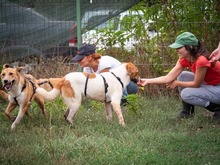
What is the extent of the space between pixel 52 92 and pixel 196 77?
6.60 feet

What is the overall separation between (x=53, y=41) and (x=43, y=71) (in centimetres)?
61

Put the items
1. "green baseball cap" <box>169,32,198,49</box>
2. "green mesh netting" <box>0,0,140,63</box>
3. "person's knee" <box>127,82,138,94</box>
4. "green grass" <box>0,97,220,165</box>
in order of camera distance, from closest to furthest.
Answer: "green grass" <box>0,97,220,165</box>, "green baseball cap" <box>169,32,198,49</box>, "person's knee" <box>127,82,138,94</box>, "green mesh netting" <box>0,0,140,63</box>

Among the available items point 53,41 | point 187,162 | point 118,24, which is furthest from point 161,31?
point 187,162

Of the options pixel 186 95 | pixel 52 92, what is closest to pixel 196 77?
pixel 186 95

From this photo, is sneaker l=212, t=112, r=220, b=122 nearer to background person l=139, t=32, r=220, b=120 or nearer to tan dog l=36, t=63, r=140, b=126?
background person l=139, t=32, r=220, b=120

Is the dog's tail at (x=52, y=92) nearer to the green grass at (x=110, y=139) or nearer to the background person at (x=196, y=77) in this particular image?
the green grass at (x=110, y=139)

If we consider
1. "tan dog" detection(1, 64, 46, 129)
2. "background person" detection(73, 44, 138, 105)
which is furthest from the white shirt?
"tan dog" detection(1, 64, 46, 129)

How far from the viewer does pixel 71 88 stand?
7.04 metres

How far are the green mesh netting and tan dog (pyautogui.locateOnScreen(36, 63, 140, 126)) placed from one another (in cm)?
248

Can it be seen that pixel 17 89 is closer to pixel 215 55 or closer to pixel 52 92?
pixel 52 92

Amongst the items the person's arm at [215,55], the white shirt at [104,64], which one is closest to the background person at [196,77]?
the person's arm at [215,55]

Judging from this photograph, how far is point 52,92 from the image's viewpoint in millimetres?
6949

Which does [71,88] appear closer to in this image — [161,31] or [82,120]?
[82,120]

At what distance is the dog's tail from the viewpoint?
22.6 feet
